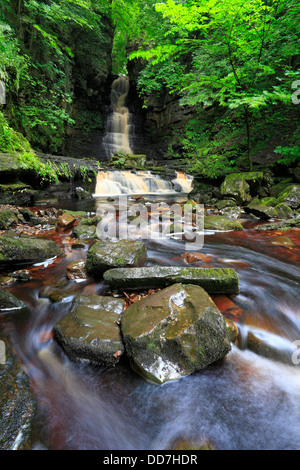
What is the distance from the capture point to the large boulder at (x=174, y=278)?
241 cm

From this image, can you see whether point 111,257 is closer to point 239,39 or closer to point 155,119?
point 239,39

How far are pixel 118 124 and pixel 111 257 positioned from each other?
21.1 meters

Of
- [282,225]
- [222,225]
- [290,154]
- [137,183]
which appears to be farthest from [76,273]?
[137,183]

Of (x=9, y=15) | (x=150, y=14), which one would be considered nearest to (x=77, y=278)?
(x=9, y=15)

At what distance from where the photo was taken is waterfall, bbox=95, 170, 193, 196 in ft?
36.9

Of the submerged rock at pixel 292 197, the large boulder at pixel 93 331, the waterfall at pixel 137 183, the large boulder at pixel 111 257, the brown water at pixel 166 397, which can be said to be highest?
the waterfall at pixel 137 183

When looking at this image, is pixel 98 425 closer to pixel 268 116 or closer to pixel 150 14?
pixel 268 116

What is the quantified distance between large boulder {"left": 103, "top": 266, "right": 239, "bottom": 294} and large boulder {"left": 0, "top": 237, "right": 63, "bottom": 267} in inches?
58.4

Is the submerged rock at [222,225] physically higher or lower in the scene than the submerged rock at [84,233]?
higher

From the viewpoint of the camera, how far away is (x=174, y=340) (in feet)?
5.30

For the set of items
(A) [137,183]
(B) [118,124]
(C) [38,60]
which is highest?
(B) [118,124]

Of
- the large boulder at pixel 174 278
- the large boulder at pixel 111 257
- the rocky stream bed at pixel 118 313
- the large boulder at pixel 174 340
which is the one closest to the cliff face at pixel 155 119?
the large boulder at pixel 111 257

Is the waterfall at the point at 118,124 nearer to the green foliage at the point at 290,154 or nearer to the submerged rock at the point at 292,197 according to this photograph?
A: the green foliage at the point at 290,154

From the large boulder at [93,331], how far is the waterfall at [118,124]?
1850 cm
